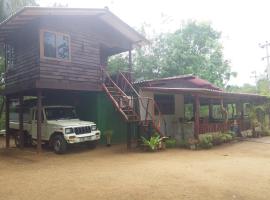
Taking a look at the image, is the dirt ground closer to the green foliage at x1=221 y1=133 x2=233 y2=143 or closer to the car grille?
the car grille

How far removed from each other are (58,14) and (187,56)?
15215mm

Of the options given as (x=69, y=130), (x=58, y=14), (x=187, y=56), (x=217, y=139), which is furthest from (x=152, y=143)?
(x=187, y=56)

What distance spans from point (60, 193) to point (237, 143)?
11.0m

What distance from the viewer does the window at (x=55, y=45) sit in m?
13.2

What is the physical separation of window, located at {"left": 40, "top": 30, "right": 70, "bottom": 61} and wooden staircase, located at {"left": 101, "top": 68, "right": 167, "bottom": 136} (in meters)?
2.19

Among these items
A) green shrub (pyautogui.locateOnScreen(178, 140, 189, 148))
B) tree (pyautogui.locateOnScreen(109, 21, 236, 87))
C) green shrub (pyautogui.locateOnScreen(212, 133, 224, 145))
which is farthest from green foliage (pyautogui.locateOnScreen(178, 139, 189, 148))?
tree (pyautogui.locateOnScreen(109, 21, 236, 87))

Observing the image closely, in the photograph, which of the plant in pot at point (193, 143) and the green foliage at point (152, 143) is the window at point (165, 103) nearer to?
the plant in pot at point (193, 143)

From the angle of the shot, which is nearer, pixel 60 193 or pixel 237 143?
pixel 60 193

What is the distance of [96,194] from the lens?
6328 mm

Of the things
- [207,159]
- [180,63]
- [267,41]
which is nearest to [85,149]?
[207,159]

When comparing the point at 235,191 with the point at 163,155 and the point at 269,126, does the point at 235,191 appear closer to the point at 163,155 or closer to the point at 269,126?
the point at 163,155

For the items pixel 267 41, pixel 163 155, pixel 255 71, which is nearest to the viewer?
pixel 163 155

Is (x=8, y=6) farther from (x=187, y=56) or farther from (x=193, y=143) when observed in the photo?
(x=193, y=143)

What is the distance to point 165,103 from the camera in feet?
57.4
